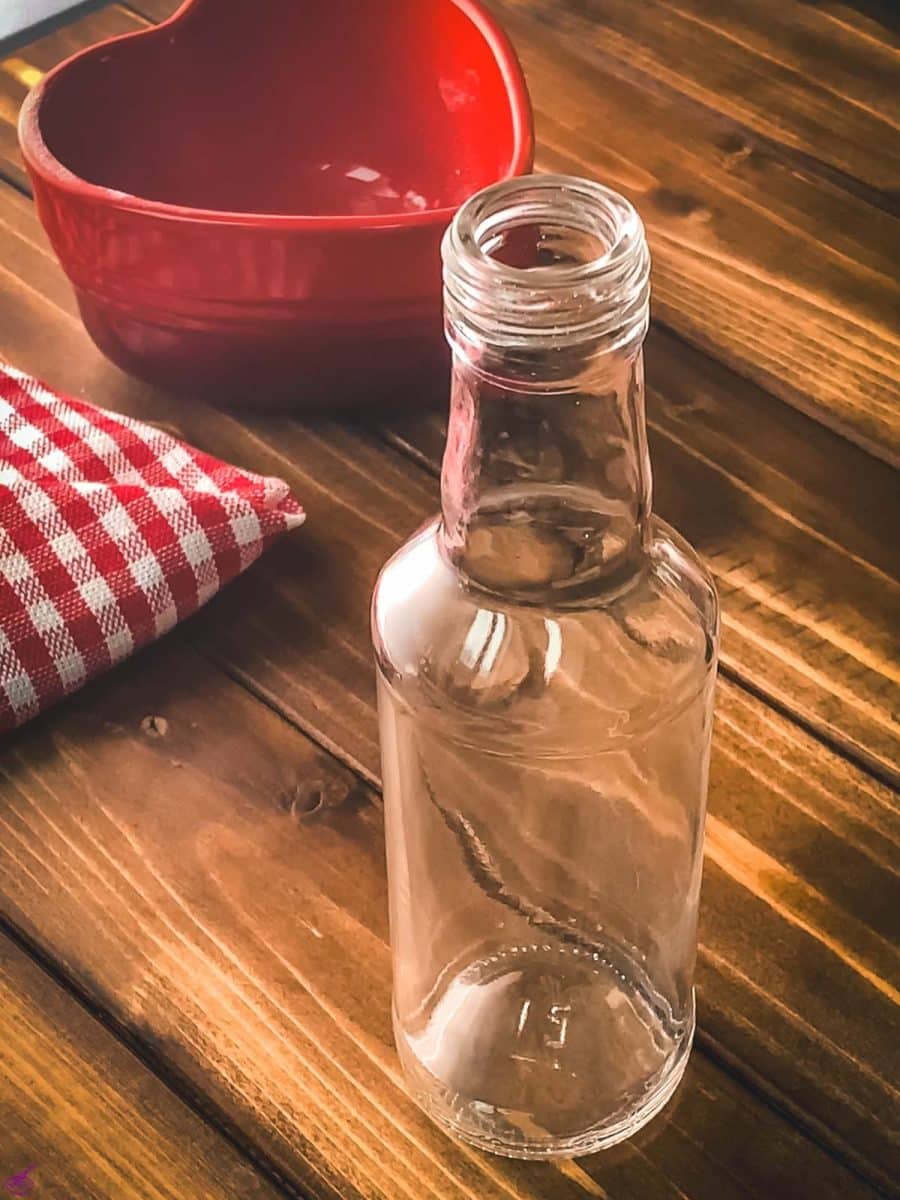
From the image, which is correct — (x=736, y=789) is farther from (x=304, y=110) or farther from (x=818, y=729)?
(x=304, y=110)

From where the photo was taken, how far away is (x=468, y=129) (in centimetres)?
70

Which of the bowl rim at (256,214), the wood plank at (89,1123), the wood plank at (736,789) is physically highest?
the bowl rim at (256,214)

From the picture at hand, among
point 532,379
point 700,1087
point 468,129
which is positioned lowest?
point 700,1087

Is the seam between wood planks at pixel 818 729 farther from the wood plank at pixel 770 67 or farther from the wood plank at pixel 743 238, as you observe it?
the wood plank at pixel 770 67

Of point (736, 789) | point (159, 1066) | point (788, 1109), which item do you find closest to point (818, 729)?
point (736, 789)

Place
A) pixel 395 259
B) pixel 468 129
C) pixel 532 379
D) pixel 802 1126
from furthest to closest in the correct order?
pixel 468 129 → pixel 395 259 → pixel 802 1126 → pixel 532 379

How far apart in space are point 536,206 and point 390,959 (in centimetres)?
25

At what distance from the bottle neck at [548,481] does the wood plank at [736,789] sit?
0.15 metres

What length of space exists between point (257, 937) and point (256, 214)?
30cm

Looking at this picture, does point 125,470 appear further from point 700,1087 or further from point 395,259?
point 700,1087

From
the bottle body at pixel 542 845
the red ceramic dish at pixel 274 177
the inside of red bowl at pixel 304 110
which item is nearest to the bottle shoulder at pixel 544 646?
the bottle body at pixel 542 845

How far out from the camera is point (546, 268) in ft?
1.08

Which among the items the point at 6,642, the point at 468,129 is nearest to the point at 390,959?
the point at 6,642

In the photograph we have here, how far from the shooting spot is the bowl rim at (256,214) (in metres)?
0.56
